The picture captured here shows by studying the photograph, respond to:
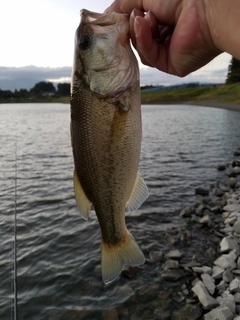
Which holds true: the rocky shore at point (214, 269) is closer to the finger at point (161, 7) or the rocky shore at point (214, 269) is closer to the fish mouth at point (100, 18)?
the finger at point (161, 7)

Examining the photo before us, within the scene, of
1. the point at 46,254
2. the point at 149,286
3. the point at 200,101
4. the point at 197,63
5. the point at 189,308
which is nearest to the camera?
the point at 197,63

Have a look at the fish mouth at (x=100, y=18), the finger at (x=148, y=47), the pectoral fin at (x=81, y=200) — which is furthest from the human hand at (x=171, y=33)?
the pectoral fin at (x=81, y=200)

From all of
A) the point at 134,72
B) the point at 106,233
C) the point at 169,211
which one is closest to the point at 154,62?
the point at 134,72

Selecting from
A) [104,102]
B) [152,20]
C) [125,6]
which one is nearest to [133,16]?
[152,20]

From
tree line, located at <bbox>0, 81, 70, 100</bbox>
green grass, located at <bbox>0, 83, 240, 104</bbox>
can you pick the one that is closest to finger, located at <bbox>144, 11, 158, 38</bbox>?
green grass, located at <bbox>0, 83, 240, 104</bbox>

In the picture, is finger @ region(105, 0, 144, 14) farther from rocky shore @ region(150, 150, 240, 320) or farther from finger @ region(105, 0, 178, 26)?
rocky shore @ region(150, 150, 240, 320)

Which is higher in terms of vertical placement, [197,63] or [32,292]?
[197,63]

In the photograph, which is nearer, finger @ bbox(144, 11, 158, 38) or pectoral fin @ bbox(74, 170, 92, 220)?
finger @ bbox(144, 11, 158, 38)

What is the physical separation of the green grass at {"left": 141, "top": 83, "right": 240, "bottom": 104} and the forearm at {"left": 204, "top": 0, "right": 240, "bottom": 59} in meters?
62.6

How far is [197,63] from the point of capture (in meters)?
2.65

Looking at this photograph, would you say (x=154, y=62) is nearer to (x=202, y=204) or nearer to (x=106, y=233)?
(x=106, y=233)

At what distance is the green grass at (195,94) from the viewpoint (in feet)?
220

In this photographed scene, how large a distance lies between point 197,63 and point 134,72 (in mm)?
581

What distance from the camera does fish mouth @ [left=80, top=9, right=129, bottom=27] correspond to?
2.44 meters
